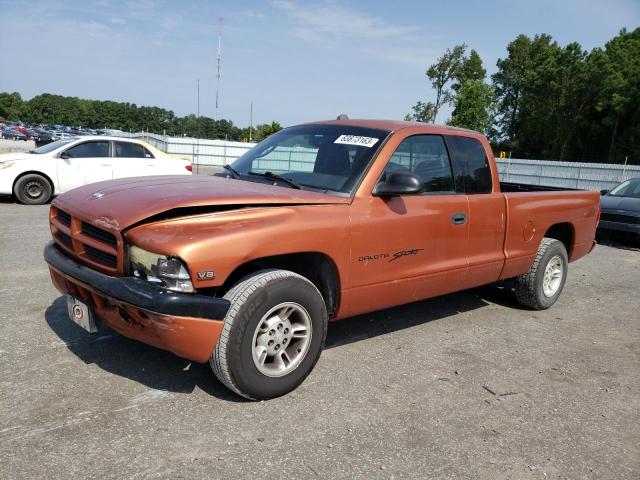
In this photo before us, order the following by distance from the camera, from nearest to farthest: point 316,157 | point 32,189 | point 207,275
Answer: point 207,275, point 316,157, point 32,189

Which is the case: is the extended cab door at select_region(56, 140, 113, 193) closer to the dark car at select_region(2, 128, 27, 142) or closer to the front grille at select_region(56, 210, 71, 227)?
the front grille at select_region(56, 210, 71, 227)

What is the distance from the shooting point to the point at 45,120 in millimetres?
134750

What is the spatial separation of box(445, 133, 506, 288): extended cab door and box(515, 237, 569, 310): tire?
0.75 meters

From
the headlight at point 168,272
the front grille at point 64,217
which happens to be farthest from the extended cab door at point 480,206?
the front grille at point 64,217

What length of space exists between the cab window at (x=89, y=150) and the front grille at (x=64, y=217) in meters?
8.51

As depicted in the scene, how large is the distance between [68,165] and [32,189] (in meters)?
0.86

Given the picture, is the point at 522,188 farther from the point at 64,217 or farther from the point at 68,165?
the point at 68,165

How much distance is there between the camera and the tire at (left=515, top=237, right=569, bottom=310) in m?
5.53

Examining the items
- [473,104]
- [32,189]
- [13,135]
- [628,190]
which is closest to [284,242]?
[32,189]

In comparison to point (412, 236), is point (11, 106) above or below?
above

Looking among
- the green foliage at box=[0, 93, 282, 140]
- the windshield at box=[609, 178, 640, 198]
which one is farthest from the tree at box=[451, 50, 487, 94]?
the green foliage at box=[0, 93, 282, 140]

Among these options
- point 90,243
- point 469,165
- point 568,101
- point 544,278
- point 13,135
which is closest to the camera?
point 90,243

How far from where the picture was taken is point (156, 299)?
280cm

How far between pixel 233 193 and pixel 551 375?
8.82ft
